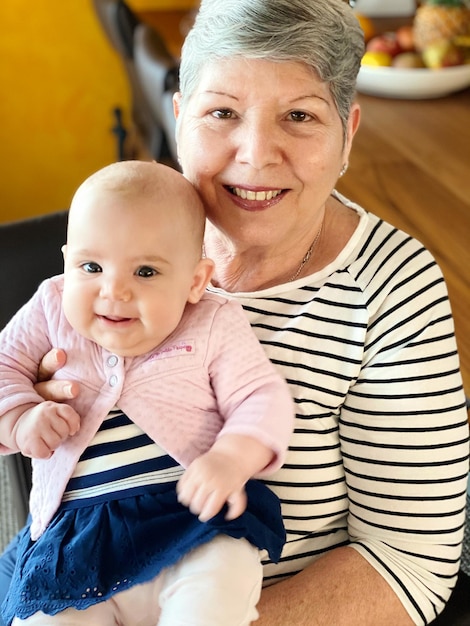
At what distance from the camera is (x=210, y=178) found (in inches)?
44.4

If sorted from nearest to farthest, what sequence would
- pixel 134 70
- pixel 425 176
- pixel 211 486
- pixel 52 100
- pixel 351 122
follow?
pixel 211 486
pixel 351 122
pixel 425 176
pixel 134 70
pixel 52 100

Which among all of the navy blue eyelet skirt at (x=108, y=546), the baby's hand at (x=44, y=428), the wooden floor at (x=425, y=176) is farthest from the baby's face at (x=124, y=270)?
the wooden floor at (x=425, y=176)

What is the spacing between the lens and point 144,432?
1002 mm

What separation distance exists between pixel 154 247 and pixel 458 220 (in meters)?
0.86

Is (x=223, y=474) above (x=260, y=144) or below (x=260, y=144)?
below

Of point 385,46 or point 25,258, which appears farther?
point 385,46

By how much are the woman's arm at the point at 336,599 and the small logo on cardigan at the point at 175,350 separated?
42 centimetres

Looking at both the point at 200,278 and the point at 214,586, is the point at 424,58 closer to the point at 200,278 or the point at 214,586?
the point at 200,278

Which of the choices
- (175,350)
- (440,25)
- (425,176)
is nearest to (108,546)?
(175,350)

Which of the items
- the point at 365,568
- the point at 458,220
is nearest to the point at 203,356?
the point at 365,568

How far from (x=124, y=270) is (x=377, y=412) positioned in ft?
A: 1.51

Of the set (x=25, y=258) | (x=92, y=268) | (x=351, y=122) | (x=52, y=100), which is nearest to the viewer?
(x=92, y=268)

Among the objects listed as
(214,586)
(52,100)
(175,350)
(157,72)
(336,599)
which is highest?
(157,72)

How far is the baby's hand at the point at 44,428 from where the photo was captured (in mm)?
951
